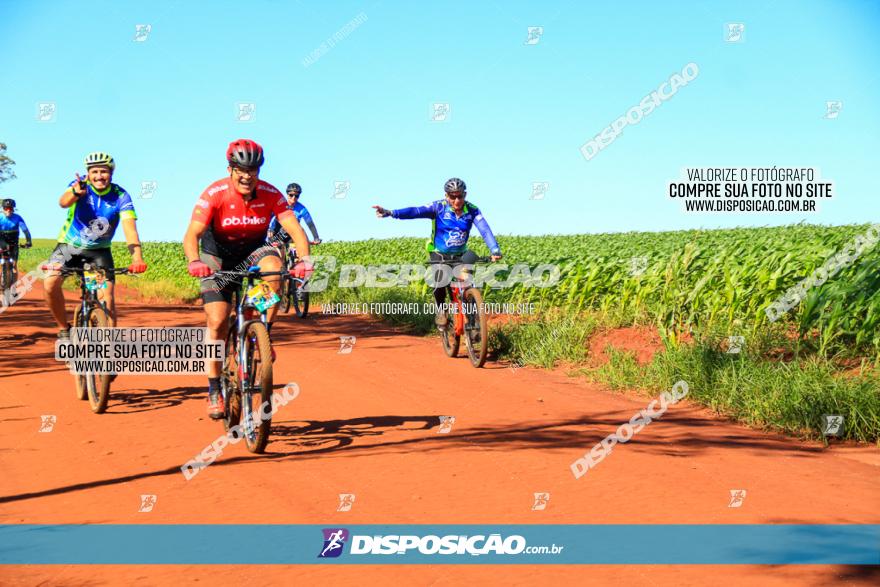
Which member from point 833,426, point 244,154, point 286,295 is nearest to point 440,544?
point 244,154

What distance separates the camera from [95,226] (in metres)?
8.62

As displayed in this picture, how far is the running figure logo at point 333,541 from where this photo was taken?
14.5 feet

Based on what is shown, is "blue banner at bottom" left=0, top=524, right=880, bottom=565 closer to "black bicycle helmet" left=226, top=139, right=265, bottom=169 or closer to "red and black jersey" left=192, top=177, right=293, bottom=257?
"red and black jersey" left=192, top=177, right=293, bottom=257

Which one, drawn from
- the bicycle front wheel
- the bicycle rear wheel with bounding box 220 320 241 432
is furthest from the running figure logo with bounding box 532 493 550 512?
the bicycle front wheel

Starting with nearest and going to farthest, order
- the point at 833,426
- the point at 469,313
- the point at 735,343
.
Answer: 1. the point at 833,426
2. the point at 735,343
3. the point at 469,313

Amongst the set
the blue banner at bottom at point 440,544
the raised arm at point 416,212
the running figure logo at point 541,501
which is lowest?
the blue banner at bottom at point 440,544

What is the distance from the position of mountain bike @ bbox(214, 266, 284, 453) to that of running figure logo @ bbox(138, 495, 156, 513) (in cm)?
120

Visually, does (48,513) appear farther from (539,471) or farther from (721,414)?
(721,414)

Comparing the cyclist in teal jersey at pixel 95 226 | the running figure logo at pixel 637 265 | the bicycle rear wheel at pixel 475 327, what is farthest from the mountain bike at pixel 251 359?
the running figure logo at pixel 637 265

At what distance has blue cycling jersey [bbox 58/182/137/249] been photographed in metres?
8.53

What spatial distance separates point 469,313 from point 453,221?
1.38 metres

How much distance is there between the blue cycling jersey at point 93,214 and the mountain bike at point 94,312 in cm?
32

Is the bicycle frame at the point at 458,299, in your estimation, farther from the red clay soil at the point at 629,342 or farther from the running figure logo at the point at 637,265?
the running figure logo at the point at 637,265

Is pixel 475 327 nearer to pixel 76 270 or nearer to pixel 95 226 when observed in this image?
pixel 95 226
